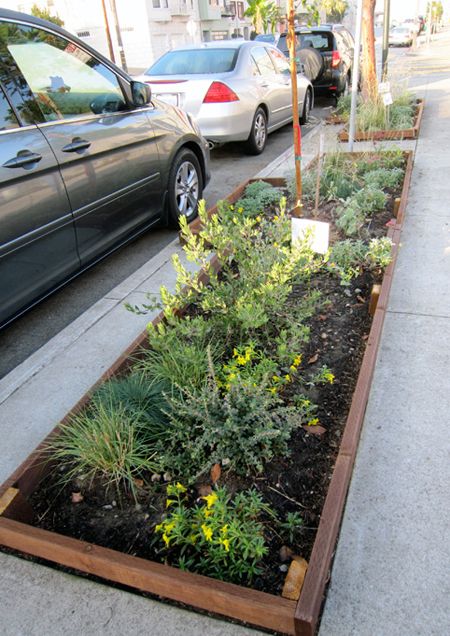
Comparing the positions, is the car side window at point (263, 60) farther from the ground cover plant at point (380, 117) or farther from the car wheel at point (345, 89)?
the car wheel at point (345, 89)

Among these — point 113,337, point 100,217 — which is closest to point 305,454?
point 113,337

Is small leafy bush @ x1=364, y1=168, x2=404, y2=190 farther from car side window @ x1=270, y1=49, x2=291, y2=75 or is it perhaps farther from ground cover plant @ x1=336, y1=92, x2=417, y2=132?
car side window @ x1=270, y1=49, x2=291, y2=75

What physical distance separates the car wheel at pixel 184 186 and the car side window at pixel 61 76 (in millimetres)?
876

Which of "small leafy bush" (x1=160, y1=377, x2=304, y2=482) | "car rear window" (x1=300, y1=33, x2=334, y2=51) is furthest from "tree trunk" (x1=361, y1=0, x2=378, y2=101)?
"small leafy bush" (x1=160, y1=377, x2=304, y2=482)

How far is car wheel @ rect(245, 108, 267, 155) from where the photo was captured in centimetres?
805

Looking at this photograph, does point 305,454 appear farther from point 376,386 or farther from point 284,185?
point 284,185

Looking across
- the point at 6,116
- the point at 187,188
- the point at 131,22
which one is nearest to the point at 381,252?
the point at 187,188

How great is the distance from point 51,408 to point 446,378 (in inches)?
85.6

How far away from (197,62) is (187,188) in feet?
12.1

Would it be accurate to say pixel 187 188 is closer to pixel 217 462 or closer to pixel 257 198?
pixel 257 198

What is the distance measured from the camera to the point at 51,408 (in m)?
2.80

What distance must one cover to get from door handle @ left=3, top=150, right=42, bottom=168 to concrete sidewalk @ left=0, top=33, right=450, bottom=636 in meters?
1.12

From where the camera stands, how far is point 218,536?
1.79m

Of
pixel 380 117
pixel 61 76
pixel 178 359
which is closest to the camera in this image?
pixel 178 359
